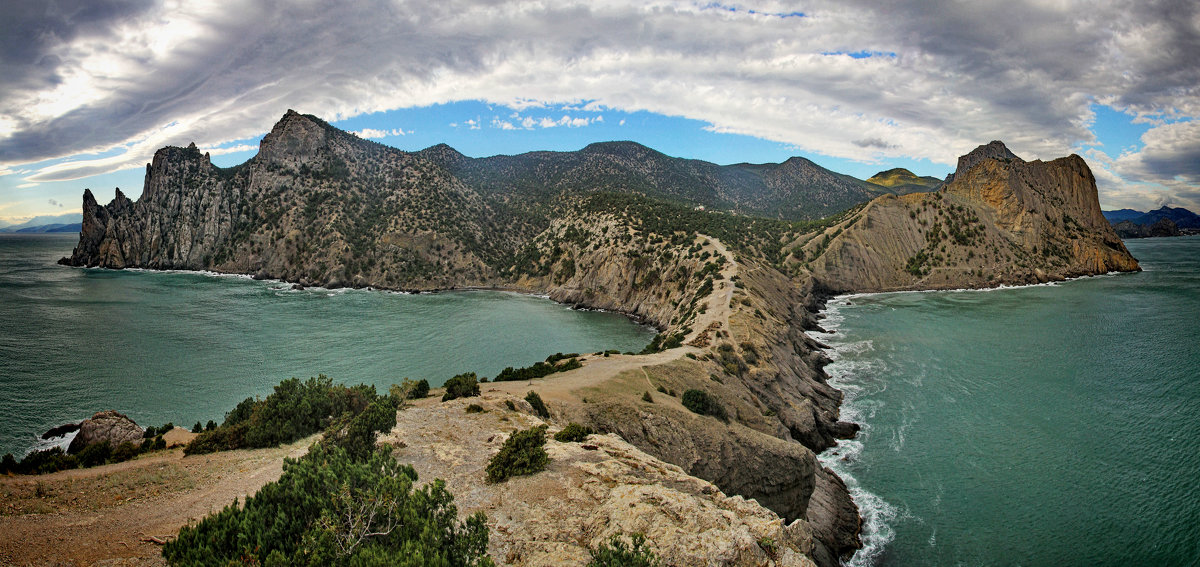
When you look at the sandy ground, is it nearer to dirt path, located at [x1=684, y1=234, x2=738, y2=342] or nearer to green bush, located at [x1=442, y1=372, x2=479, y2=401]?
green bush, located at [x1=442, y1=372, x2=479, y2=401]

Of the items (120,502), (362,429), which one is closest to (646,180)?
(362,429)

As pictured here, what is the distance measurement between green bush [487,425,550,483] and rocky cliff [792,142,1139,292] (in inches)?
3208

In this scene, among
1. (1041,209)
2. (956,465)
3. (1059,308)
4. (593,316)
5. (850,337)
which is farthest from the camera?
(1041,209)

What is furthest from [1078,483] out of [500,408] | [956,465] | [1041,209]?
[1041,209]

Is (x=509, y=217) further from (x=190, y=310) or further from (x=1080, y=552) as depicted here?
(x=1080, y=552)

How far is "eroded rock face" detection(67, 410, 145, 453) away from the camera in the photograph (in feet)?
69.8

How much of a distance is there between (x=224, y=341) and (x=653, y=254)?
5490 cm

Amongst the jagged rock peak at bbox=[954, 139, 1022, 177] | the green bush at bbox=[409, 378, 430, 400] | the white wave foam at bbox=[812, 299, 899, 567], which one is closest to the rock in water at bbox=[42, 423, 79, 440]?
the green bush at bbox=[409, 378, 430, 400]

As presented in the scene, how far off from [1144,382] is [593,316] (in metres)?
53.8

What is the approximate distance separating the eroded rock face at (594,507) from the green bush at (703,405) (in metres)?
8.89

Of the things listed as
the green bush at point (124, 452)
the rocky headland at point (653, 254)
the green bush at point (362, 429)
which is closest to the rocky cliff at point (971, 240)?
the rocky headland at point (653, 254)

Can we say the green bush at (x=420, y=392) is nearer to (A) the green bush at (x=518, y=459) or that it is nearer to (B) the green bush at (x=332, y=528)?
(A) the green bush at (x=518, y=459)

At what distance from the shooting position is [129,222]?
12394 cm

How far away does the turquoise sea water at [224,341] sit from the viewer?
113ft
